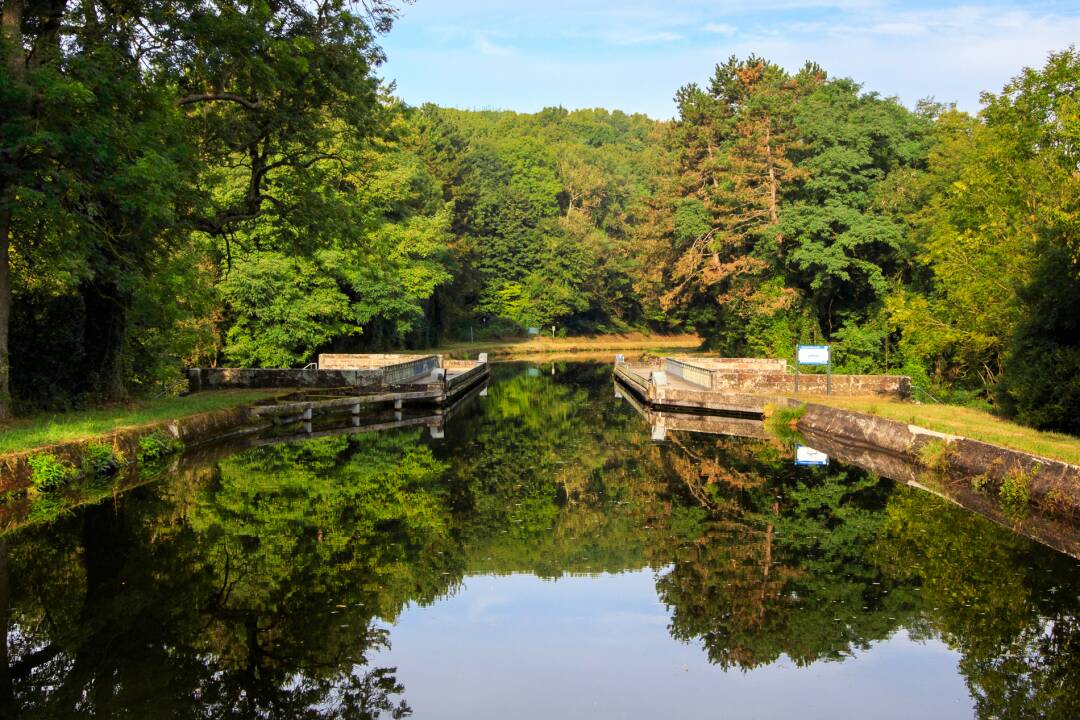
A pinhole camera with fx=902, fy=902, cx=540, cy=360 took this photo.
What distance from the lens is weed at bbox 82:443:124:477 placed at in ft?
50.6

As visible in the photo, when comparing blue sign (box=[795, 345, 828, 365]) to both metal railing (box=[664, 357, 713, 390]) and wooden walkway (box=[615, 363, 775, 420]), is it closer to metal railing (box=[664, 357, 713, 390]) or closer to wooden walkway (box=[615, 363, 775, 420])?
wooden walkway (box=[615, 363, 775, 420])

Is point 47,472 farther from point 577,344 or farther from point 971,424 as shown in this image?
point 577,344

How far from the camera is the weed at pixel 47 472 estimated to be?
549 inches

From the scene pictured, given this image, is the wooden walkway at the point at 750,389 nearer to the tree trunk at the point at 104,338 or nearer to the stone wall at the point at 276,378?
the stone wall at the point at 276,378

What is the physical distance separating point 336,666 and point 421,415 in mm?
22517

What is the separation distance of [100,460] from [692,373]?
81.7ft

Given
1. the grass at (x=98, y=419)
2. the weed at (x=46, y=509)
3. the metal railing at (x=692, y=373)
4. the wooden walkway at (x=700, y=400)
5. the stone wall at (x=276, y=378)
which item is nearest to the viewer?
the weed at (x=46, y=509)

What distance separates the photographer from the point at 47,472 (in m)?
14.1

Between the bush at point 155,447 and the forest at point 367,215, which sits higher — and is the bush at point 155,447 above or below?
below


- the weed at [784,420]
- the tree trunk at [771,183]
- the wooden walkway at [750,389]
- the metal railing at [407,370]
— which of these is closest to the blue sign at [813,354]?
the wooden walkway at [750,389]

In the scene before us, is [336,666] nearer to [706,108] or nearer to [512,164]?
[706,108]

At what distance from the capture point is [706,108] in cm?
5625

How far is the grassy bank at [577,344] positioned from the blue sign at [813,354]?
4219 cm

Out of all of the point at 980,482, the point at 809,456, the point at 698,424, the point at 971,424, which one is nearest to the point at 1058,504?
the point at 980,482
